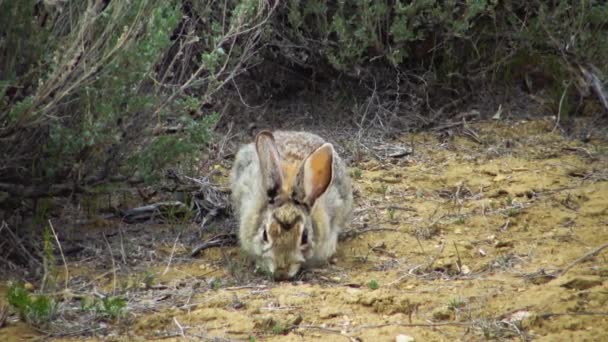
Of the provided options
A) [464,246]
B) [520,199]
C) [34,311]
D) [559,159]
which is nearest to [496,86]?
[559,159]

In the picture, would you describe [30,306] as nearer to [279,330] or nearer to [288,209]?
[279,330]

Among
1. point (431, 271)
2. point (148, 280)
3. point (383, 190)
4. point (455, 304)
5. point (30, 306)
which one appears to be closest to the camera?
point (30, 306)

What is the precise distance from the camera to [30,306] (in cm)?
448

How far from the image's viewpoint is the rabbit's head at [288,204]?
534cm

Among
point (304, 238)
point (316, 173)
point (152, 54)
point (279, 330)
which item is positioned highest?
point (152, 54)

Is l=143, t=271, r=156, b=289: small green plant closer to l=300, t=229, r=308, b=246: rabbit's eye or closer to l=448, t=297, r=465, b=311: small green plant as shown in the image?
l=300, t=229, r=308, b=246: rabbit's eye

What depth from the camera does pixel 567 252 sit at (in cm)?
566

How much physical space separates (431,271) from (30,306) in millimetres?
2301

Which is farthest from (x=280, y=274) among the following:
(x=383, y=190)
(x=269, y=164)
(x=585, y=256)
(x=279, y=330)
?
(x=383, y=190)

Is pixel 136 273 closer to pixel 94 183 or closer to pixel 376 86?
pixel 94 183

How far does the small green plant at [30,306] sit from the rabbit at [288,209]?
133 cm

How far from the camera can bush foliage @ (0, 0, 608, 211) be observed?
514cm

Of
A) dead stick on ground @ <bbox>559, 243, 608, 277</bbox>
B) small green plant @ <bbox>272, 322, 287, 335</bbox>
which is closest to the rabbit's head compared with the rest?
small green plant @ <bbox>272, 322, 287, 335</bbox>

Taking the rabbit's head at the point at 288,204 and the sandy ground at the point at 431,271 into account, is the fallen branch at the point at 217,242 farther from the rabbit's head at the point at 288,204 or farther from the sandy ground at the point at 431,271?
the rabbit's head at the point at 288,204
